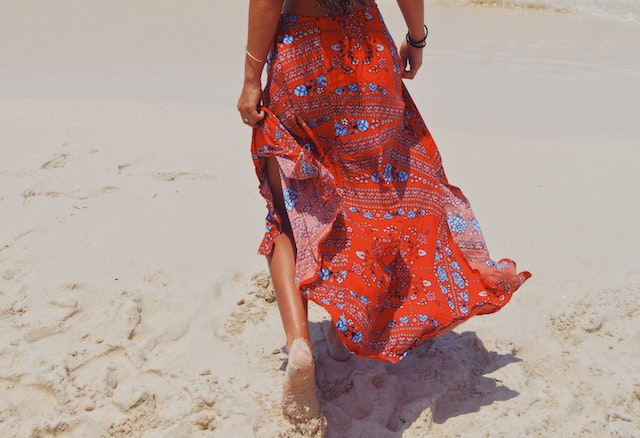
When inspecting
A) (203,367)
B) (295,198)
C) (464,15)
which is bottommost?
(464,15)

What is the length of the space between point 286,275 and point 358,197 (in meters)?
0.36

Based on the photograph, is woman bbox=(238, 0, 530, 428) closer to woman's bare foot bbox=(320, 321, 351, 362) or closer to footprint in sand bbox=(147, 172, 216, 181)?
woman's bare foot bbox=(320, 321, 351, 362)

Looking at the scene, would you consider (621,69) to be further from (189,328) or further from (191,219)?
(189,328)

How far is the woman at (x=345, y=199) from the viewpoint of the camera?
7.06ft

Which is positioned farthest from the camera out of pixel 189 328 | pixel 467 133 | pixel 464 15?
pixel 464 15

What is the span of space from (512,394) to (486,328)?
458 millimetres

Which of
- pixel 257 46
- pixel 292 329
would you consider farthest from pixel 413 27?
pixel 292 329

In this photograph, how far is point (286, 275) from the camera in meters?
2.31

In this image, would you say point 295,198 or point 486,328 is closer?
point 295,198

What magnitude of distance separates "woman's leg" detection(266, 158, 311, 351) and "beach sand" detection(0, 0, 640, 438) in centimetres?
38

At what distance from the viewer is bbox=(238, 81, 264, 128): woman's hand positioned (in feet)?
7.30

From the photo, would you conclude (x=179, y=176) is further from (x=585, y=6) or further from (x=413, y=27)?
(x=585, y=6)

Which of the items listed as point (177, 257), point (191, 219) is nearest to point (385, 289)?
→ point (177, 257)

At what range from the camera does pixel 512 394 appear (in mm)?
2500
